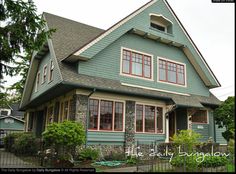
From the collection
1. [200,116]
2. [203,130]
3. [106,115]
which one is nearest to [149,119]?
[106,115]

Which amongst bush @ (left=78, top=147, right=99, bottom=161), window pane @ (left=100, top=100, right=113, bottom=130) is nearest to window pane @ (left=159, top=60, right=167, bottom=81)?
window pane @ (left=100, top=100, right=113, bottom=130)

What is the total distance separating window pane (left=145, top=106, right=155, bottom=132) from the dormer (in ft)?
18.3

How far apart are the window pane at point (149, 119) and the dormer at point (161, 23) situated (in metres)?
5.57

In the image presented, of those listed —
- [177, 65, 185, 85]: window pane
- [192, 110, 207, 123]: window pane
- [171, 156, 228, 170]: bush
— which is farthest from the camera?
[192, 110, 207, 123]: window pane

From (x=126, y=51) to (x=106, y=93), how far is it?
131 inches

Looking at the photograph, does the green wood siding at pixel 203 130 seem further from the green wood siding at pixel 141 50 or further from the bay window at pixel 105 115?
the bay window at pixel 105 115

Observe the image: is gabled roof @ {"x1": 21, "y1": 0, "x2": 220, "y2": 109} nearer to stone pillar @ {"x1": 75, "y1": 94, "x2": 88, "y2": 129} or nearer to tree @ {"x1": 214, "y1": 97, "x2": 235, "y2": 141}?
stone pillar @ {"x1": 75, "y1": 94, "x2": 88, "y2": 129}

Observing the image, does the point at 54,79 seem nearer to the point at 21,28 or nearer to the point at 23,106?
the point at 21,28

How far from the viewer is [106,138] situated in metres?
14.1

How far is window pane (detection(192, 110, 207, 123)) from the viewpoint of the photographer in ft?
61.6

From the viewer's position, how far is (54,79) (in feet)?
50.6

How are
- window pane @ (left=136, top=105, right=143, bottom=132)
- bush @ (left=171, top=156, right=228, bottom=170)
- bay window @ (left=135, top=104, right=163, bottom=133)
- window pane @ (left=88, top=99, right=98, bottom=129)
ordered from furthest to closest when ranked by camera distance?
bay window @ (left=135, top=104, right=163, bottom=133) → window pane @ (left=136, top=105, right=143, bottom=132) → window pane @ (left=88, top=99, right=98, bottom=129) → bush @ (left=171, top=156, right=228, bottom=170)

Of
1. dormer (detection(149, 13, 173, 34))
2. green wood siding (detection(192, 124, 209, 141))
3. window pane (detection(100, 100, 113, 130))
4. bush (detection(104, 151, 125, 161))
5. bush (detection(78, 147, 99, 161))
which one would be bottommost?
bush (detection(104, 151, 125, 161))

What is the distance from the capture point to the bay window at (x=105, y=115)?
14109 millimetres
